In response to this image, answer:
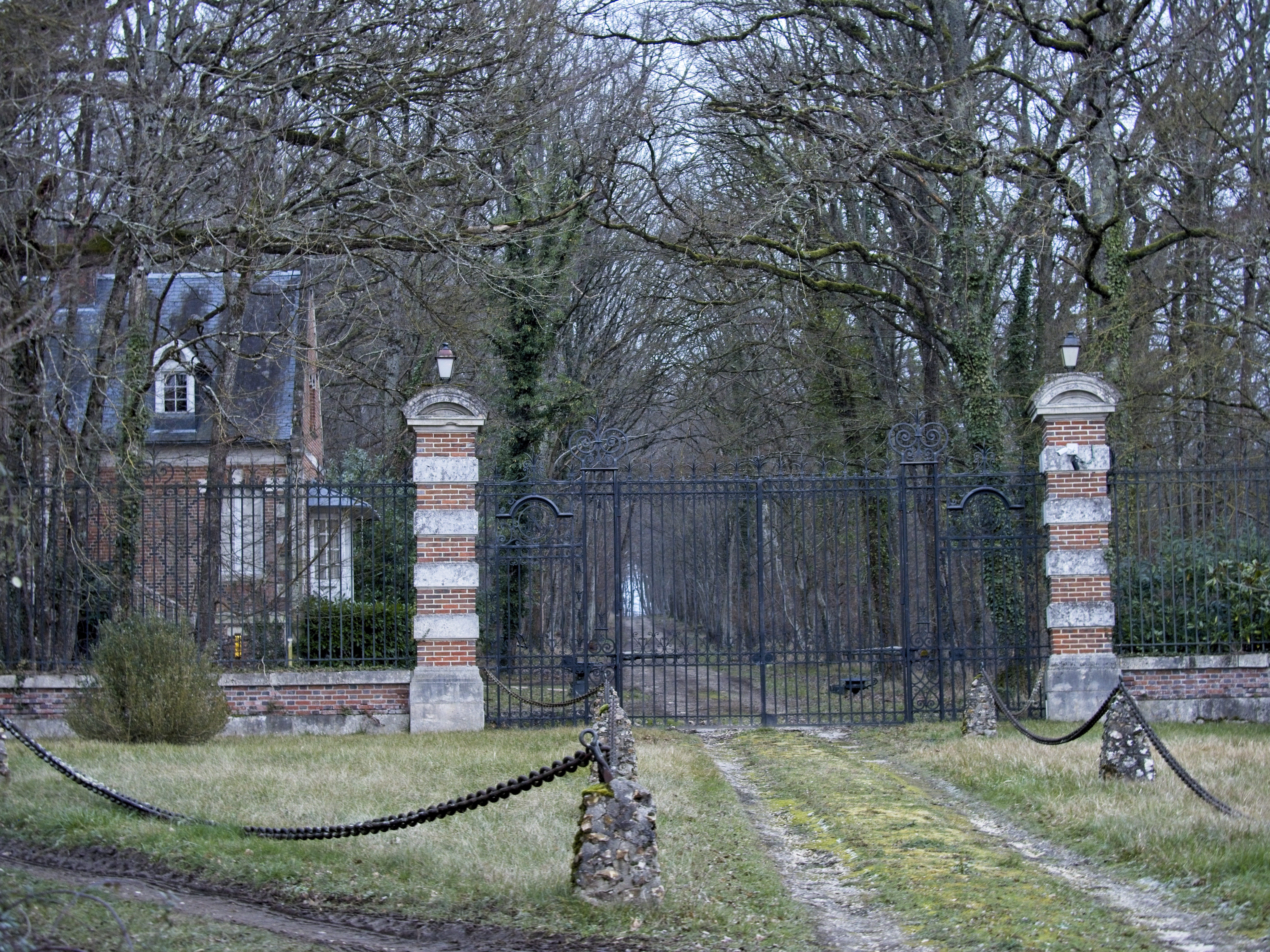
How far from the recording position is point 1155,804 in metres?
7.95

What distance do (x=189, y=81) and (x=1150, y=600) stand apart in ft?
40.6

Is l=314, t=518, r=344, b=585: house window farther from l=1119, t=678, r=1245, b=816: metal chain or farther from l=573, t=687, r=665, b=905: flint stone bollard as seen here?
l=1119, t=678, r=1245, b=816: metal chain

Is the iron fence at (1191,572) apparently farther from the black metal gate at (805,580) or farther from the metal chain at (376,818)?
the metal chain at (376,818)

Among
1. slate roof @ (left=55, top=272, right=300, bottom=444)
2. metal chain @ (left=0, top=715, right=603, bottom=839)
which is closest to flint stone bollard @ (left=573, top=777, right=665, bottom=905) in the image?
metal chain @ (left=0, top=715, right=603, bottom=839)

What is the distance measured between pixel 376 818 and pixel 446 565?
5.65 meters

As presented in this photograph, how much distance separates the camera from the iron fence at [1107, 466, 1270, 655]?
13.7 metres

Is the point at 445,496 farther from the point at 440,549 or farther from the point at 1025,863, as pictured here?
the point at 1025,863

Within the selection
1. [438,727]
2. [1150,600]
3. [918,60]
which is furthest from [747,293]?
[438,727]

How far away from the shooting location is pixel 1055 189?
16594 millimetres

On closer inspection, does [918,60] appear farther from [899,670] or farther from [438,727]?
[438,727]

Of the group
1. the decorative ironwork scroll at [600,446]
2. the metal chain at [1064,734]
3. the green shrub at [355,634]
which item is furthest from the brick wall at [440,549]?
the metal chain at [1064,734]

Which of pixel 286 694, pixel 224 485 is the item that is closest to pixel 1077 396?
pixel 286 694

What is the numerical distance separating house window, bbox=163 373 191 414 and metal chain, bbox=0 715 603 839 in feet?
58.1

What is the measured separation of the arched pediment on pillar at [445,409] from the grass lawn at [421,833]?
3653mm
